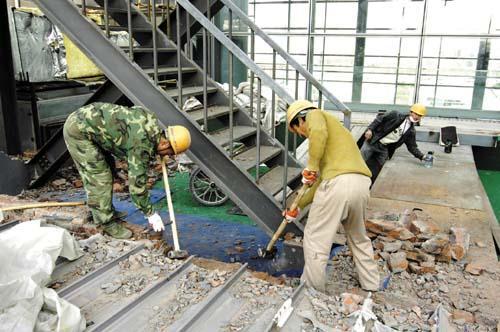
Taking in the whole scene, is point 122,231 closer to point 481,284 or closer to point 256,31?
point 256,31

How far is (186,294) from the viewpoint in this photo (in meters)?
2.94

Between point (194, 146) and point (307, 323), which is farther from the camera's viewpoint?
point (194, 146)

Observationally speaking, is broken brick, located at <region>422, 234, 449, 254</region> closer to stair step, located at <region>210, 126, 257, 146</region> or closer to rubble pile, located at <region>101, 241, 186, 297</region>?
stair step, located at <region>210, 126, 257, 146</region>

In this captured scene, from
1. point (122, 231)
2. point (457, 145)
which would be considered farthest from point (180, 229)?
point (457, 145)

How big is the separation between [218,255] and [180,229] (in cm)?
93

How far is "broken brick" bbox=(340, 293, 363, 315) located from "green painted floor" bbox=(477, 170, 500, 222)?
5.42 meters

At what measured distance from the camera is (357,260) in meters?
4.15

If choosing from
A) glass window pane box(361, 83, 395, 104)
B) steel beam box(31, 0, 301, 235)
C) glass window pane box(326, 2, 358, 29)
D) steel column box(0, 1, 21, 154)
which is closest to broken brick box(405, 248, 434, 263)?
steel beam box(31, 0, 301, 235)

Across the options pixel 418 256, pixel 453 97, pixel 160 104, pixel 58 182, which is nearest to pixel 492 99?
pixel 453 97

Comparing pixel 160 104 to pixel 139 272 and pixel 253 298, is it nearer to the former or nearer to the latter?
pixel 139 272

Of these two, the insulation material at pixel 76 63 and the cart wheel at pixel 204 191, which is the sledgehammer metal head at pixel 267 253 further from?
the insulation material at pixel 76 63

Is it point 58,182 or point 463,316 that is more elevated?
point 463,316

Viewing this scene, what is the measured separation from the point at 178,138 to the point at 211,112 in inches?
38.3

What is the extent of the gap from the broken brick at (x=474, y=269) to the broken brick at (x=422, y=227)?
25.9 inches
